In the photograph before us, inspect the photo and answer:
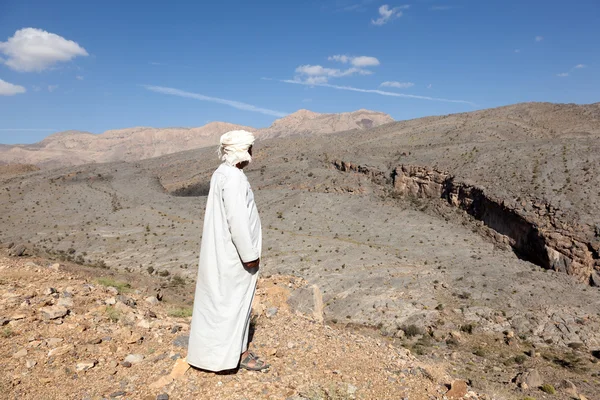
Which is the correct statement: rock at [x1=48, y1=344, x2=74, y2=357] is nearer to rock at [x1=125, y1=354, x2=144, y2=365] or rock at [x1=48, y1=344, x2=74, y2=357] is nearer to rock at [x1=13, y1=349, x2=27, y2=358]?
rock at [x1=13, y1=349, x2=27, y2=358]

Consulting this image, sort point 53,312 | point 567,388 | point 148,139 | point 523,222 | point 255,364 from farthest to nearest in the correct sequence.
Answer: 1. point 148,139
2. point 523,222
3. point 567,388
4. point 53,312
5. point 255,364

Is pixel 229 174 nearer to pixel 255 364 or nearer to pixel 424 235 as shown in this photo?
pixel 255 364

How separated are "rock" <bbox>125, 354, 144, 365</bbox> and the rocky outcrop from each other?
18.6 m

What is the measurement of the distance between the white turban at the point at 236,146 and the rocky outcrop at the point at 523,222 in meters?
18.4

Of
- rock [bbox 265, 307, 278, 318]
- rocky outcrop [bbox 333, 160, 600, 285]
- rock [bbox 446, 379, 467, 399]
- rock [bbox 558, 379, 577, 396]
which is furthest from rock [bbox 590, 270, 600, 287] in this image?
rock [bbox 265, 307, 278, 318]

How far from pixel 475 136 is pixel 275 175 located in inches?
779

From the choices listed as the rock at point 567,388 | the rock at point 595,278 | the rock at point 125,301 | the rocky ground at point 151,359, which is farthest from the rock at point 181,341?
the rock at point 595,278

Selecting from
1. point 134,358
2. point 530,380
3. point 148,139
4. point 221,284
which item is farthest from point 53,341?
point 148,139

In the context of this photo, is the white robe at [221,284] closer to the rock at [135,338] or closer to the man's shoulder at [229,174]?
the man's shoulder at [229,174]

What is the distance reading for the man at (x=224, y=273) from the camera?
354 cm

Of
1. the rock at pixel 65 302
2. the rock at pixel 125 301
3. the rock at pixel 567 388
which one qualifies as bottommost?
the rock at pixel 567 388

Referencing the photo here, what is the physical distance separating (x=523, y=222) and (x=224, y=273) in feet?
69.3

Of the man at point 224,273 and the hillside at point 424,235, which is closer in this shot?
the man at point 224,273

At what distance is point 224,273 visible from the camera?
3555 mm
